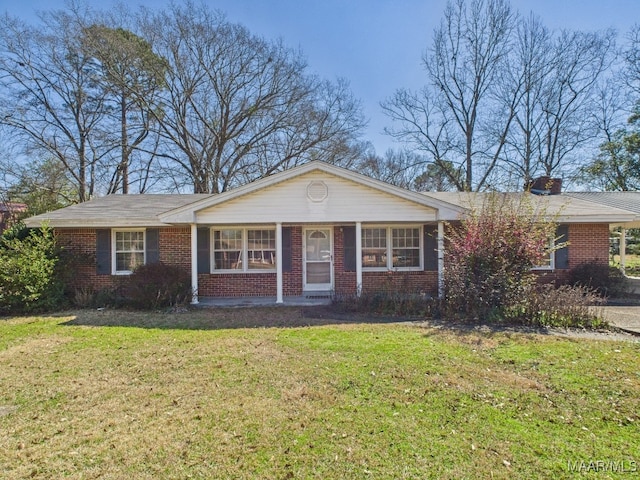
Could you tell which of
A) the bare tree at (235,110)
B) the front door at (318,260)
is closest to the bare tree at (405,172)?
the bare tree at (235,110)

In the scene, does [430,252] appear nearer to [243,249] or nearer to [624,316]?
[624,316]

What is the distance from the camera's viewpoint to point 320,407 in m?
3.72

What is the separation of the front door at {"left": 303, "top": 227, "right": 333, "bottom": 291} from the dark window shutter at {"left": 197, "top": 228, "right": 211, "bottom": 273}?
3209 millimetres

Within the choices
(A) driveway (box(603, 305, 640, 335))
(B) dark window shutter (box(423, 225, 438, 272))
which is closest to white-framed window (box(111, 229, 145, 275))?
(B) dark window shutter (box(423, 225, 438, 272))

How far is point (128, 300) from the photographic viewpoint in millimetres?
9570

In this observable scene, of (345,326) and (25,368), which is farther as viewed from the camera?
(345,326)

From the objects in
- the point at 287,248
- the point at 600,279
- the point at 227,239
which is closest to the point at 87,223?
the point at 227,239

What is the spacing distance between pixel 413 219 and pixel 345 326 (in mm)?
4172

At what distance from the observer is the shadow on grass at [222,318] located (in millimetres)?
7574

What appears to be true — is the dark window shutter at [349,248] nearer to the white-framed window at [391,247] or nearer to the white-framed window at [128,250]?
the white-framed window at [391,247]

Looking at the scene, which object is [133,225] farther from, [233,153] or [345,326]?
[233,153]

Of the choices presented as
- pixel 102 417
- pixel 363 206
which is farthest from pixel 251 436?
pixel 363 206

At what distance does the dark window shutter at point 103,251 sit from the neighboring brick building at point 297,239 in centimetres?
3

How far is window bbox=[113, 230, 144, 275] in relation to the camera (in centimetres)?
1112
